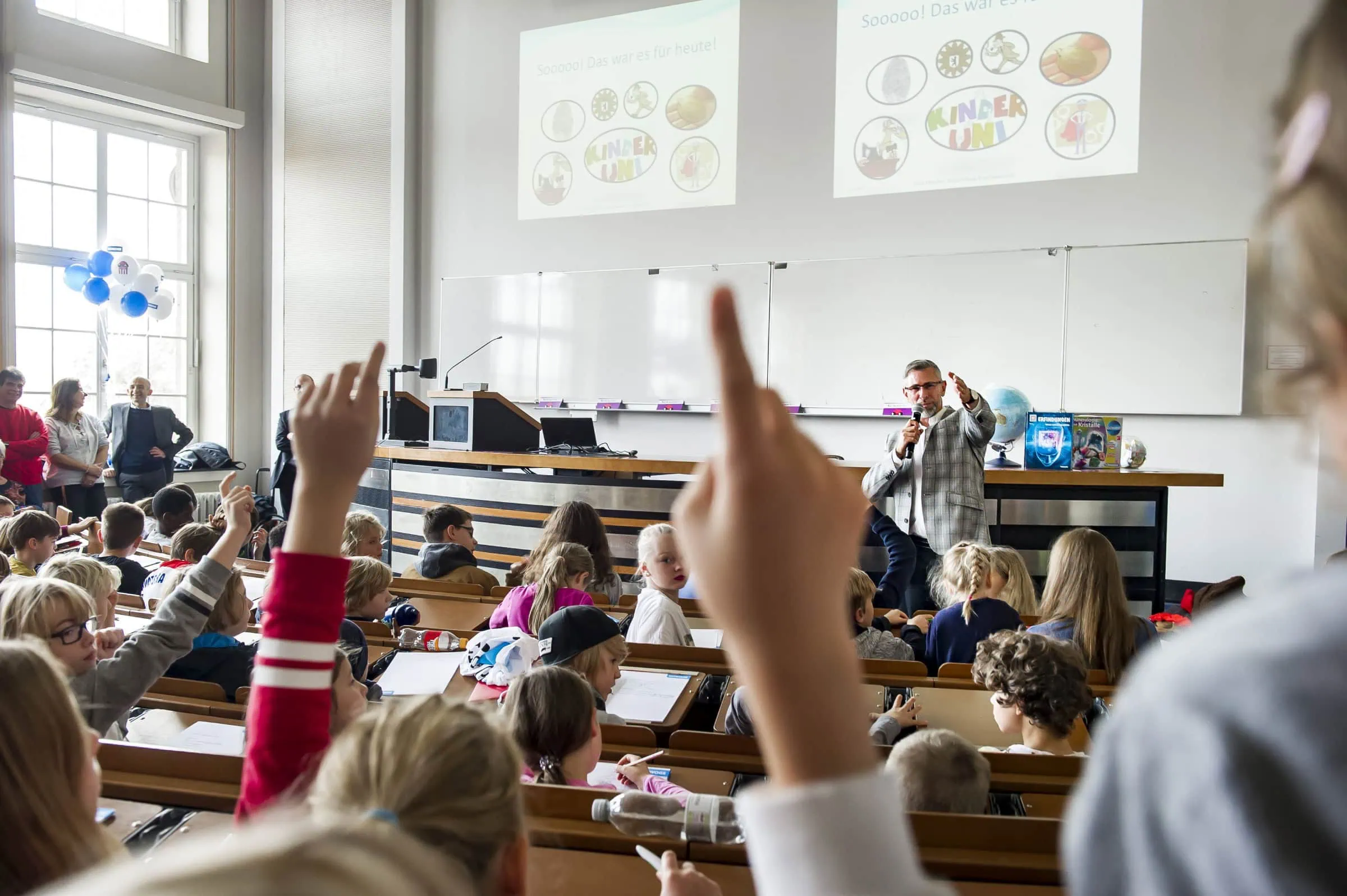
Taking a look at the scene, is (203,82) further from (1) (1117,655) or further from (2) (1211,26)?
(1) (1117,655)

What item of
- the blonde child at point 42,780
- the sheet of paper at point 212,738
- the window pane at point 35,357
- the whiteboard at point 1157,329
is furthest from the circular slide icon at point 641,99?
the blonde child at point 42,780

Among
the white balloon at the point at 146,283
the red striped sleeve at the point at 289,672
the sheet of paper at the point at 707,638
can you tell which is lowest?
the sheet of paper at the point at 707,638

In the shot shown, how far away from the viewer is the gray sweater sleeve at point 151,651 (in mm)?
1863

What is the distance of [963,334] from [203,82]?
26.1ft

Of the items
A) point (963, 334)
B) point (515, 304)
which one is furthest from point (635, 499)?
point (515, 304)

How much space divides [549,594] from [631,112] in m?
5.84

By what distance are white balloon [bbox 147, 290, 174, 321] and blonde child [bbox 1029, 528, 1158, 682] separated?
8.39m

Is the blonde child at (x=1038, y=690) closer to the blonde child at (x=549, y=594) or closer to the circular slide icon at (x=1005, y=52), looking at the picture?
the blonde child at (x=549, y=594)

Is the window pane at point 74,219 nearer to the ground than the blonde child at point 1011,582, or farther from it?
farther from it

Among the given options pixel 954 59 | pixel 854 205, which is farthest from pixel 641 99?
pixel 954 59

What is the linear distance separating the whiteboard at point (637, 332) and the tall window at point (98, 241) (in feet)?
13.8

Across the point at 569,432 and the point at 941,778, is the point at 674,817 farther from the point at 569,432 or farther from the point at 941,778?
the point at 569,432

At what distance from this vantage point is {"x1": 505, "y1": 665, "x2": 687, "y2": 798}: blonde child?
1.69 meters

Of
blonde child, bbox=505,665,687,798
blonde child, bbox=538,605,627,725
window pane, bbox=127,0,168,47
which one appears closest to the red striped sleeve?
blonde child, bbox=505,665,687,798
